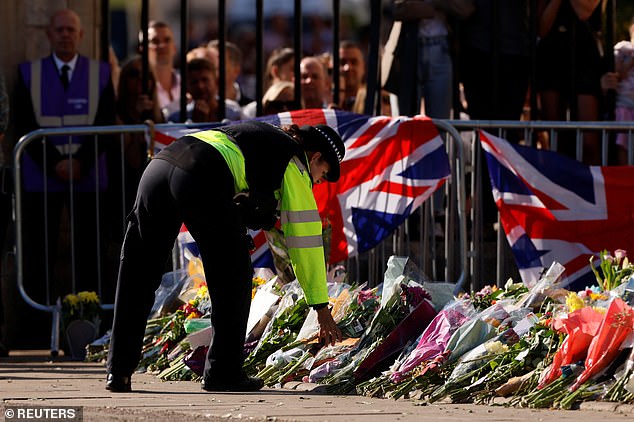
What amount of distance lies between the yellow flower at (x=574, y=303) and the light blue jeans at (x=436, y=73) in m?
3.51

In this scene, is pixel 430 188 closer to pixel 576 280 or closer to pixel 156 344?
pixel 576 280

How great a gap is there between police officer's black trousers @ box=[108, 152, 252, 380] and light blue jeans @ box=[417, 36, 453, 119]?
11.3 feet

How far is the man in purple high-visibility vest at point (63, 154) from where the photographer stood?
10938 mm

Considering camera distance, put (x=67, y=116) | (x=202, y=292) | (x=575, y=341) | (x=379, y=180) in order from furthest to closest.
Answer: (x=67, y=116), (x=379, y=180), (x=202, y=292), (x=575, y=341)

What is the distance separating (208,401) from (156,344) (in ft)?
7.23

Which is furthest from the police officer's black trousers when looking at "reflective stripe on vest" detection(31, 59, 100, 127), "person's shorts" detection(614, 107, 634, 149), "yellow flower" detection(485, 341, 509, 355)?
"person's shorts" detection(614, 107, 634, 149)

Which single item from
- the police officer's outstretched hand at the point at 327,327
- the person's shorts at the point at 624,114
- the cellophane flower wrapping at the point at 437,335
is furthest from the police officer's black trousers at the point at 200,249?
the person's shorts at the point at 624,114

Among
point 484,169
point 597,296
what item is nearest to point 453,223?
point 484,169

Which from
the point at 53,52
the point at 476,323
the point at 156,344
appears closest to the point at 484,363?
the point at 476,323

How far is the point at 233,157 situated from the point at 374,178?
2811mm

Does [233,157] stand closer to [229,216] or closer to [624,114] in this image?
[229,216]

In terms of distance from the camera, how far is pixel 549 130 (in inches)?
419

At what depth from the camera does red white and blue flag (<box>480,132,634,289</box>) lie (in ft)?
32.6

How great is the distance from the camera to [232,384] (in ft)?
25.4
